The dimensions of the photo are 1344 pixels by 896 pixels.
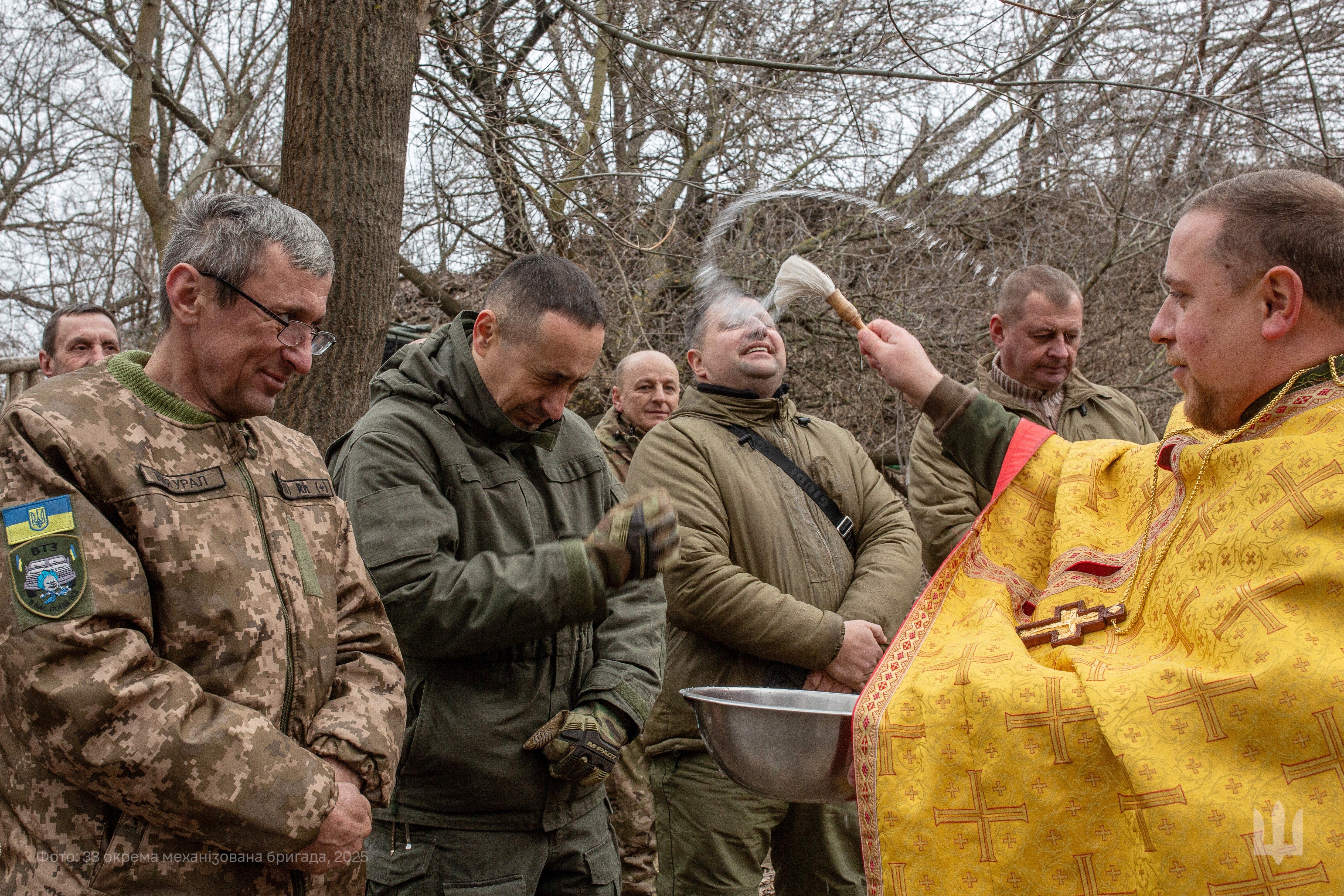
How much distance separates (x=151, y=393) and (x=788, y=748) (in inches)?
57.1

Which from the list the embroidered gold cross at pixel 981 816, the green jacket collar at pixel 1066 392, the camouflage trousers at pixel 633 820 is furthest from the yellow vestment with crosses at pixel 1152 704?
the camouflage trousers at pixel 633 820

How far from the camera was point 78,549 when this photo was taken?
1792 mm

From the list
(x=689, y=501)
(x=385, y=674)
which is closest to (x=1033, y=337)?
(x=689, y=501)

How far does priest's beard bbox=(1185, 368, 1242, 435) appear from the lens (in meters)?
2.00

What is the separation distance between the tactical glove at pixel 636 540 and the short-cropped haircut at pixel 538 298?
0.58m

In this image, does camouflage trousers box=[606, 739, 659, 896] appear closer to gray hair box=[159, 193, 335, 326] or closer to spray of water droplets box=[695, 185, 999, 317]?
spray of water droplets box=[695, 185, 999, 317]

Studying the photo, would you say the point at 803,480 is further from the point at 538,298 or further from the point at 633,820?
the point at 633,820

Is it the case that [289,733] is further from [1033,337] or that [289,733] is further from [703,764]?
[1033,337]

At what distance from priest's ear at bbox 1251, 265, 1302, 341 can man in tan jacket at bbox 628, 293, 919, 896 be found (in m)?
1.80

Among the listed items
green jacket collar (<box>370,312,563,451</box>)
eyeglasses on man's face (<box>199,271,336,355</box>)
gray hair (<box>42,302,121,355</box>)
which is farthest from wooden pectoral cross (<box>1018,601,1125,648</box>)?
gray hair (<box>42,302,121,355</box>)

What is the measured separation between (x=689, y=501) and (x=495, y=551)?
1.07m

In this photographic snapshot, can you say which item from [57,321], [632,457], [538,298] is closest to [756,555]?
[632,457]

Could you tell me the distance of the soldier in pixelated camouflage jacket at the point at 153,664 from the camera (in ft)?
5.74

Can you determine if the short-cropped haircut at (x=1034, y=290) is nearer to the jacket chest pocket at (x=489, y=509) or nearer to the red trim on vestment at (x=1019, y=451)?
the red trim on vestment at (x=1019, y=451)
